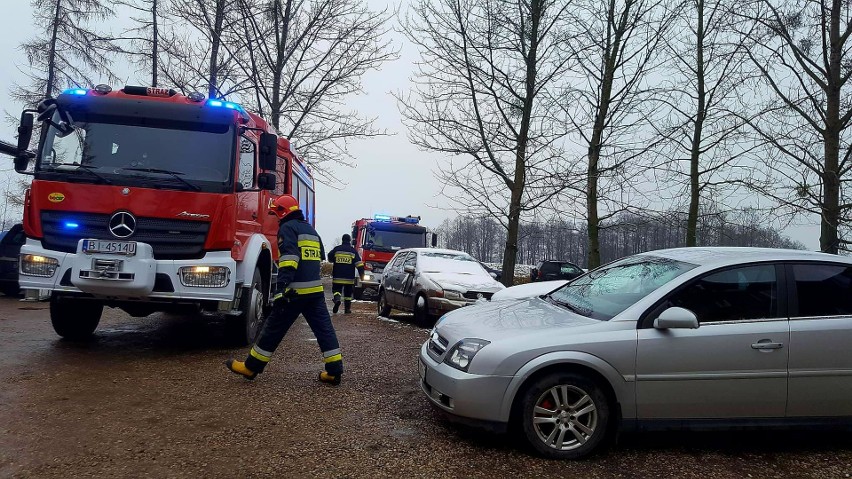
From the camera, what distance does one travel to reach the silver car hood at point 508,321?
4.37 meters

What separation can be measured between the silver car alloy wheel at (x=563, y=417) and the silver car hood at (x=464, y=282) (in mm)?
6088

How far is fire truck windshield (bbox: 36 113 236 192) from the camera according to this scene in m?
6.58

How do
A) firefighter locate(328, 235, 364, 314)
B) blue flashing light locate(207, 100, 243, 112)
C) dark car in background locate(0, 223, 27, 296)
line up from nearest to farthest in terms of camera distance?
blue flashing light locate(207, 100, 243, 112) → firefighter locate(328, 235, 364, 314) → dark car in background locate(0, 223, 27, 296)

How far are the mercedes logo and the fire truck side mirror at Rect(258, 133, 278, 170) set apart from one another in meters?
1.63

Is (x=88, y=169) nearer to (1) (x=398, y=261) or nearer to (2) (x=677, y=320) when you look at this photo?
(2) (x=677, y=320)

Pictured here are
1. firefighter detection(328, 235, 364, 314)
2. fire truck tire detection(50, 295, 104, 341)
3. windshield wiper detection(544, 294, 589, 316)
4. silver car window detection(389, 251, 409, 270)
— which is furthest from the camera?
firefighter detection(328, 235, 364, 314)

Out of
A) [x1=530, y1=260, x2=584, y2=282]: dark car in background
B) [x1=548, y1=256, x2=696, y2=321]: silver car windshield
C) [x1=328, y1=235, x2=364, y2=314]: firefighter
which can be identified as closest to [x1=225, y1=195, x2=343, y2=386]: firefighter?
[x1=548, y1=256, x2=696, y2=321]: silver car windshield

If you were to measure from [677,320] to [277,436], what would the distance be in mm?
2967

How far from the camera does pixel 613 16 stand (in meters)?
15.5

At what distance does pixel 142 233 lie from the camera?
6.53 metres

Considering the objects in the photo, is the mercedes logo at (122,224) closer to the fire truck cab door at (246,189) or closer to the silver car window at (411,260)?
the fire truck cab door at (246,189)

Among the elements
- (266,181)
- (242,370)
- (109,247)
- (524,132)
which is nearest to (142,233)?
(109,247)

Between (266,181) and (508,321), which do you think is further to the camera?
(266,181)

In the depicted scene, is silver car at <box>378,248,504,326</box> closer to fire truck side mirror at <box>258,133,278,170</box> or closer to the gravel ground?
the gravel ground
